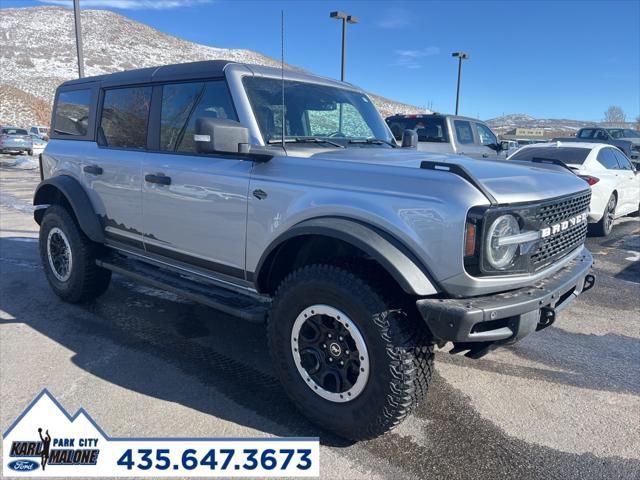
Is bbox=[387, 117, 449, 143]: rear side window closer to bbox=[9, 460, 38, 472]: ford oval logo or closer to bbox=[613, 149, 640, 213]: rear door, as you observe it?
bbox=[613, 149, 640, 213]: rear door

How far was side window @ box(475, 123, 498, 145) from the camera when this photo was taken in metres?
11.8

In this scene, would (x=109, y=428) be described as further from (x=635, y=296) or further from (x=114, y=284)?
(x=635, y=296)

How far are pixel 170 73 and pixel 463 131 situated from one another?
337 inches

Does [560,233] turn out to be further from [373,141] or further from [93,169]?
[93,169]

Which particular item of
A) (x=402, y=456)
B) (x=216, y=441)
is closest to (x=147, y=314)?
(x=216, y=441)

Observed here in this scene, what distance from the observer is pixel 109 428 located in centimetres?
285

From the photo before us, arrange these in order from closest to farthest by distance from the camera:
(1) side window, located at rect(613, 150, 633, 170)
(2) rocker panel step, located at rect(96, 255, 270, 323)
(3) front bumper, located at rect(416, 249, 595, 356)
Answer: (3) front bumper, located at rect(416, 249, 595, 356) → (2) rocker panel step, located at rect(96, 255, 270, 323) → (1) side window, located at rect(613, 150, 633, 170)

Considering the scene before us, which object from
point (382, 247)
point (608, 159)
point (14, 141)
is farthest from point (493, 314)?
point (14, 141)

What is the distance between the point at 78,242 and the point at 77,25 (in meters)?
10.3

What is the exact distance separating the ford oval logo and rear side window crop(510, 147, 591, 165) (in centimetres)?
803

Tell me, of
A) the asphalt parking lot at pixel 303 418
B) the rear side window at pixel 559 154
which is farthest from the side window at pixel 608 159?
the asphalt parking lot at pixel 303 418

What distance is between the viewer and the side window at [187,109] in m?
3.44

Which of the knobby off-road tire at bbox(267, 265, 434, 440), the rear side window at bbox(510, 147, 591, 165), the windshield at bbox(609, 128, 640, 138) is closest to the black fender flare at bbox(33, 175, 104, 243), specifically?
the knobby off-road tire at bbox(267, 265, 434, 440)

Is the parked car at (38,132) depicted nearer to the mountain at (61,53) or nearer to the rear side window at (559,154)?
the mountain at (61,53)
